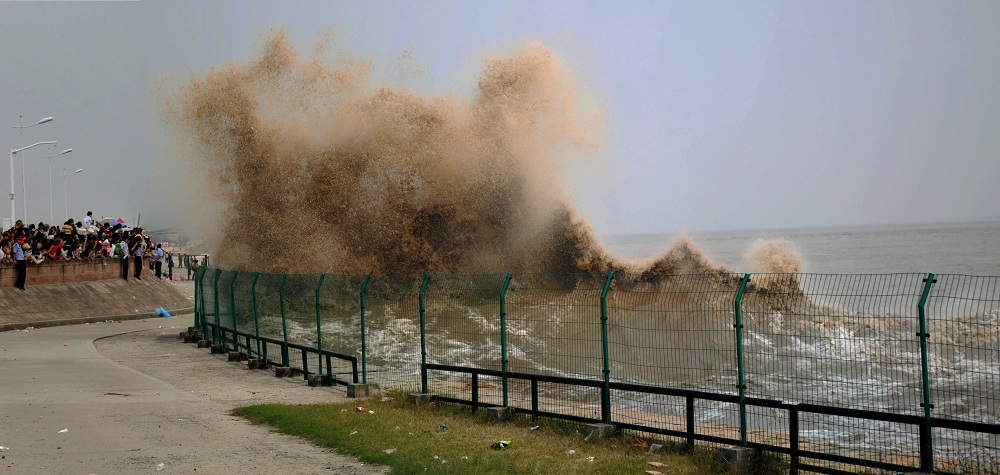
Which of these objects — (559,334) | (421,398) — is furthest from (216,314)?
(559,334)

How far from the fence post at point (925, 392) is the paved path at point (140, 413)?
520 cm

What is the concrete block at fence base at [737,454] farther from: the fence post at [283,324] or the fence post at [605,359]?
the fence post at [283,324]

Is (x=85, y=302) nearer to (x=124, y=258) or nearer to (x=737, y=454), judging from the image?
(x=124, y=258)

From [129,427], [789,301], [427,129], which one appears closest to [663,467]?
[789,301]

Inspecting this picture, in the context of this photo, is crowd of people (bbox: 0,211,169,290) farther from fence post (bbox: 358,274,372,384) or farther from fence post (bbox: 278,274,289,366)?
fence post (bbox: 358,274,372,384)

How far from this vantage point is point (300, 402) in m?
15.0

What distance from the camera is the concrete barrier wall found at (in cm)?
3158

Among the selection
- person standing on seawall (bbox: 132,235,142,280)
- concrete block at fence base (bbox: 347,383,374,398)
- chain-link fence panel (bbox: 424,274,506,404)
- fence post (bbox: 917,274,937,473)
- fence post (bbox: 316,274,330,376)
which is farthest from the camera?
person standing on seawall (bbox: 132,235,142,280)

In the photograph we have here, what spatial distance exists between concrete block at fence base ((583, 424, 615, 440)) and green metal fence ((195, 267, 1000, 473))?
0.97ft

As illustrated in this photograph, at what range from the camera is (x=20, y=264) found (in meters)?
31.7

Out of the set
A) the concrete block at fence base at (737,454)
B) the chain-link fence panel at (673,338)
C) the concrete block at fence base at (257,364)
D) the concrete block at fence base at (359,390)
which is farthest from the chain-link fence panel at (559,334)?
the concrete block at fence base at (257,364)

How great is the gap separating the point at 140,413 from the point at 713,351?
8.38m

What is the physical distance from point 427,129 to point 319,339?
2299 cm

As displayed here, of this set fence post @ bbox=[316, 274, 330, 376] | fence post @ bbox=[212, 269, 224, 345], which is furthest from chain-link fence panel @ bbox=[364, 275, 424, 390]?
fence post @ bbox=[212, 269, 224, 345]
